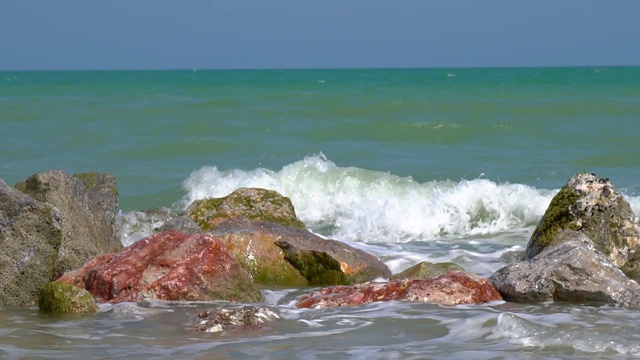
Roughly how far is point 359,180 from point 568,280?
26.6 ft

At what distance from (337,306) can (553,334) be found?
1.78 meters

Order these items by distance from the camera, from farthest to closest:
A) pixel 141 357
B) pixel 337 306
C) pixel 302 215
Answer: pixel 302 215 → pixel 337 306 → pixel 141 357

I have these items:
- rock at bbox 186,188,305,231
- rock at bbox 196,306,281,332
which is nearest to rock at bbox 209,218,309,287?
rock at bbox 186,188,305,231

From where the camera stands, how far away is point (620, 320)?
679 cm

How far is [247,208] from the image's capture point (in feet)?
35.4

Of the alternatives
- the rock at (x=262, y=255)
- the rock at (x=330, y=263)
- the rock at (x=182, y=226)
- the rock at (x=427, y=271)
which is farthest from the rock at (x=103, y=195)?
the rock at (x=427, y=271)

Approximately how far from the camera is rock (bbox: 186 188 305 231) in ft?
34.9

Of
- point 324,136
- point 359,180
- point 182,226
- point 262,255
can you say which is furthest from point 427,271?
point 324,136

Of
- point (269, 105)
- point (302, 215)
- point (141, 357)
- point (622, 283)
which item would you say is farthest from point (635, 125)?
point (141, 357)

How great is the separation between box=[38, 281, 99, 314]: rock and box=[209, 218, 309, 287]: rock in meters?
1.72

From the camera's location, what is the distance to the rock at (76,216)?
8.16m

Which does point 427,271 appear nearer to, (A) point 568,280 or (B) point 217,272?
(A) point 568,280

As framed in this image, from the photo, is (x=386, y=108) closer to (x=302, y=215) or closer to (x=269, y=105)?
(x=269, y=105)

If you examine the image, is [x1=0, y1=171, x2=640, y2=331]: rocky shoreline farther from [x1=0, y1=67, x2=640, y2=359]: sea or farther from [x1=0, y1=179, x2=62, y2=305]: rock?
[x1=0, y1=67, x2=640, y2=359]: sea
